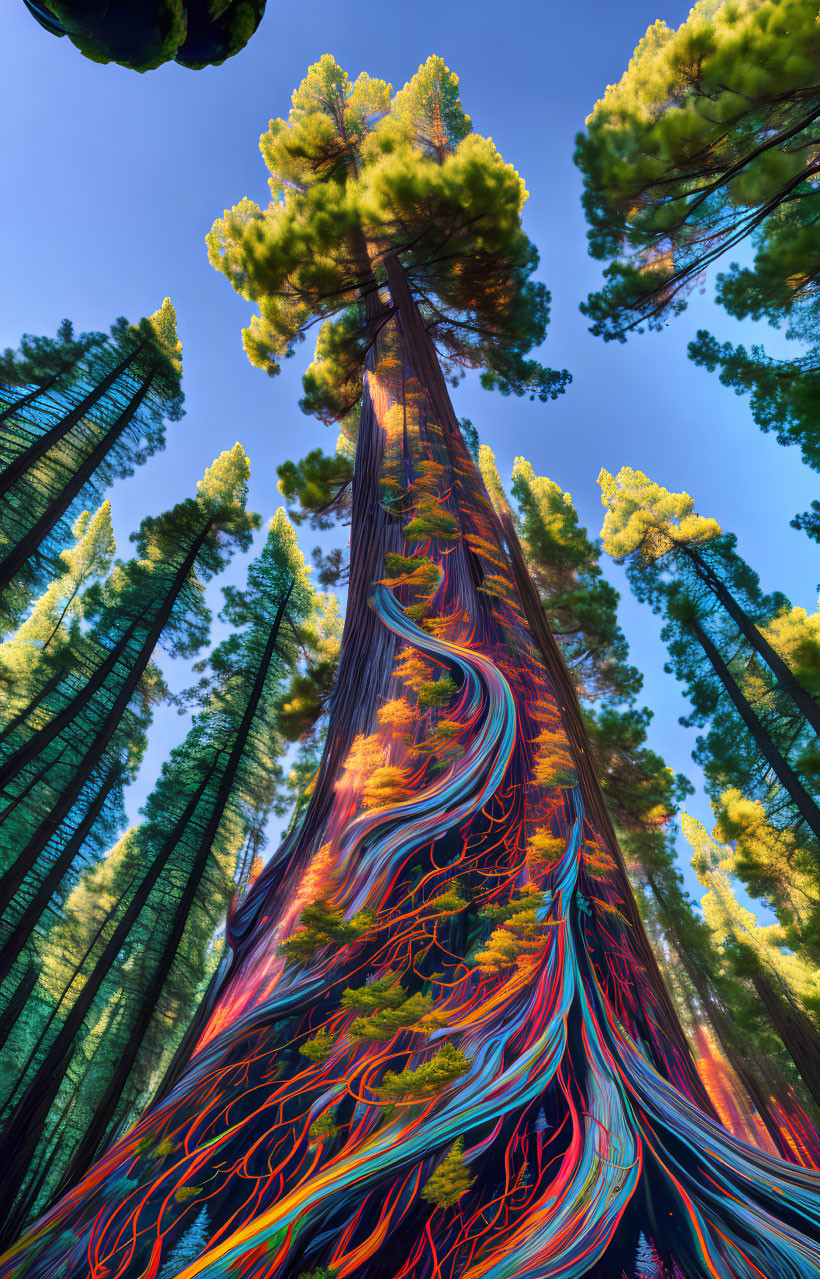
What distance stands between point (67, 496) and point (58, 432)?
952mm

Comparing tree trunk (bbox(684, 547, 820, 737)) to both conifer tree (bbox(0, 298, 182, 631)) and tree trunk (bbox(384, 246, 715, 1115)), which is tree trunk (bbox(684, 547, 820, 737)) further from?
conifer tree (bbox(0, 298, 182, 631))

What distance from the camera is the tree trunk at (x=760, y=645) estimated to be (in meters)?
6.70

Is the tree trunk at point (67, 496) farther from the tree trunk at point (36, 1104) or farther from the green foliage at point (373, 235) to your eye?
the tree trunk at point (36, 1104)

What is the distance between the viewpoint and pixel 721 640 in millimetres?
8250

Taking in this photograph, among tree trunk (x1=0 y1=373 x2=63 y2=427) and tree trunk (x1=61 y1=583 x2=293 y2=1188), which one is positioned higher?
tree trunk (x1=0 y1=373 x2=63 y2=427)

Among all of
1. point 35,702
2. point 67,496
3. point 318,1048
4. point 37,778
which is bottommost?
point 318,1048

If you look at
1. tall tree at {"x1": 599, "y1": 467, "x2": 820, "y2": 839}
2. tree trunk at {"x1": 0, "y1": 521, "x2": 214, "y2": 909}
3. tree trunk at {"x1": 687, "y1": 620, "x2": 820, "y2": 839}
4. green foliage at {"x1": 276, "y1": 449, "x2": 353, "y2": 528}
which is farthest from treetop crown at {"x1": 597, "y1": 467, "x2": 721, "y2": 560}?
tree trunk at {"x1": 0, "y1": 521, "x2": 214, "y2": 909}

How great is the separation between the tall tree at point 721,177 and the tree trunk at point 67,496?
22.0 feet

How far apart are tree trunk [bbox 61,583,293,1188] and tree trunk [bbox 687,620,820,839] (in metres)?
7.39

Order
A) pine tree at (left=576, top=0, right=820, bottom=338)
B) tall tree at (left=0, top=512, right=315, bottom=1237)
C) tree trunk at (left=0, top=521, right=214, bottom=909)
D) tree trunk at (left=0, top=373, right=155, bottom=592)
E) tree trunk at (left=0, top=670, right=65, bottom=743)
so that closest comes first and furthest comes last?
pine tree at (left=576, top=0, right=820, bottom=338)
tree trunk at (left=0, top=521, right=214, bottom=909)
tree trunk at (left=0, top=373, right=155, bottom=592)
tall tree at (left=0, top=512, right=315, bottom=1237)
tree trunk at (left=0, top=670, right=65, bottom=743)

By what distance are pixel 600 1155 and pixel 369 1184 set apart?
995 mm

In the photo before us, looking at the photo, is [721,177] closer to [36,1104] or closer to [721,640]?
[721,640]

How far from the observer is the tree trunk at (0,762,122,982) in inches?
196

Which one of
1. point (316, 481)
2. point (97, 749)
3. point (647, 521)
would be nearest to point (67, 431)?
point (316, 481)
